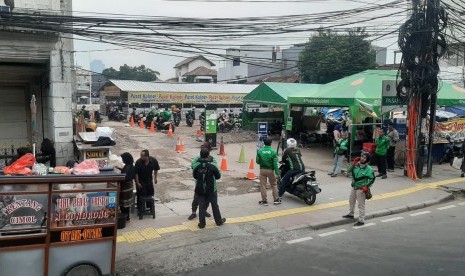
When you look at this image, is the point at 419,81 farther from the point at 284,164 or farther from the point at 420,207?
the point at 284,164

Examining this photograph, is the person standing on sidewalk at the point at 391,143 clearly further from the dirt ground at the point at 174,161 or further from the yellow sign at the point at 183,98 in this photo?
the yellow sign at the point at 183,98

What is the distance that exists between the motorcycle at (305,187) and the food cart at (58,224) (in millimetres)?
5786

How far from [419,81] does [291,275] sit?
9807mm

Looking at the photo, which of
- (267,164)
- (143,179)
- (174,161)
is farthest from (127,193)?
(174,161)

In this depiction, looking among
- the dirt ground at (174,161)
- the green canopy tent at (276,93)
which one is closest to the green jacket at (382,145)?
the dirt ground at (174,161)

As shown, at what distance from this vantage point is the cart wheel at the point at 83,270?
5.83 metres

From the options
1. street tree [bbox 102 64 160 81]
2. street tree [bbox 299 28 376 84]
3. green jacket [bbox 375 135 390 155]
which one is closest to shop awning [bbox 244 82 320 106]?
green jacket [bbox 375 135 390 155]

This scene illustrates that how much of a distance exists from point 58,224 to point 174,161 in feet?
37.9

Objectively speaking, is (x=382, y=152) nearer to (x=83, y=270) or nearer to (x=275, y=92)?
(x=83, y=270)

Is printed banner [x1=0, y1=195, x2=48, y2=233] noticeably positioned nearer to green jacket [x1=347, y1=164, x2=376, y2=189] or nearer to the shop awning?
green jacket [x1=347, y1=164, x2=376, y2=189]

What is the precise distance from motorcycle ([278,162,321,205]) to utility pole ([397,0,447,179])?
558 cm

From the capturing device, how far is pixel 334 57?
4575 cm

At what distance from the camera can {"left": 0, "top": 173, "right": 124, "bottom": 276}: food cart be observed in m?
5.42

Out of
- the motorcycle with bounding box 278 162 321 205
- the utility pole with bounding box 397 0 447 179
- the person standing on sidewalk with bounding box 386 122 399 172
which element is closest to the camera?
the motorcycle with bounding box 278 162 321 205
